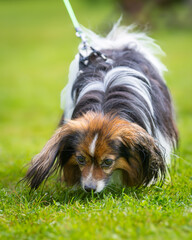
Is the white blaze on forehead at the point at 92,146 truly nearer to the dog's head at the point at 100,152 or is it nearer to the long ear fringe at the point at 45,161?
the dog's head at the point at 100,152

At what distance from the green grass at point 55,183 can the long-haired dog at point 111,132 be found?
0.20 metres

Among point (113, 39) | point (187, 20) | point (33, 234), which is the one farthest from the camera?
point (187, 20)

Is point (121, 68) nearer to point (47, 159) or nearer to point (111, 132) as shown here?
point (111, 132)

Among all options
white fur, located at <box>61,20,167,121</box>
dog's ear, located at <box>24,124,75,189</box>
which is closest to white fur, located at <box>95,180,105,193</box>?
dog's ear, located at <box>24,124,75,189</box>

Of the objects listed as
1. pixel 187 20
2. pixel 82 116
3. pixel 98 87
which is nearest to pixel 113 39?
pixel 98 87

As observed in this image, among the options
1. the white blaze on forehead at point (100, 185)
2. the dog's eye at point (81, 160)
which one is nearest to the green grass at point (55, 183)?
the white blaze on forehead at point (100, 185)

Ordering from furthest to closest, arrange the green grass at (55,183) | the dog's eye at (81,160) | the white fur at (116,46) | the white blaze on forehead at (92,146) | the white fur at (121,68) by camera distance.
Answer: the white fur at (116,46), the white fur at (121,68), the dog's eye at (81,160), the white blaze on forehead at (92,146), the green grass at (55,183)

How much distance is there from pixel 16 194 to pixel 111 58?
→ 6.37ft

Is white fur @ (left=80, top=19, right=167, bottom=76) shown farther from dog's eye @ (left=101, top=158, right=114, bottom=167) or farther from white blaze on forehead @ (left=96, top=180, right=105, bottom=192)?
white blaze on forehead @ (left=96, top=180, right=105, bottom=192)

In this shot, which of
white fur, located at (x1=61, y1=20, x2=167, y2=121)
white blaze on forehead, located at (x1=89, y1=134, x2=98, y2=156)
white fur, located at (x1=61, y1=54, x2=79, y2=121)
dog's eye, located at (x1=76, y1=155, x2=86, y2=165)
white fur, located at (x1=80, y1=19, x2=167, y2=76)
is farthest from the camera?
white fur, located at (x1=80, y1=19, x2=167, y2=76)

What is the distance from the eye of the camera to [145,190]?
4.20 m

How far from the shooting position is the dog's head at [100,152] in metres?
3.88

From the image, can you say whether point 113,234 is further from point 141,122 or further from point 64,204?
point 141,122

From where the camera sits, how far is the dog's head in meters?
3.88
